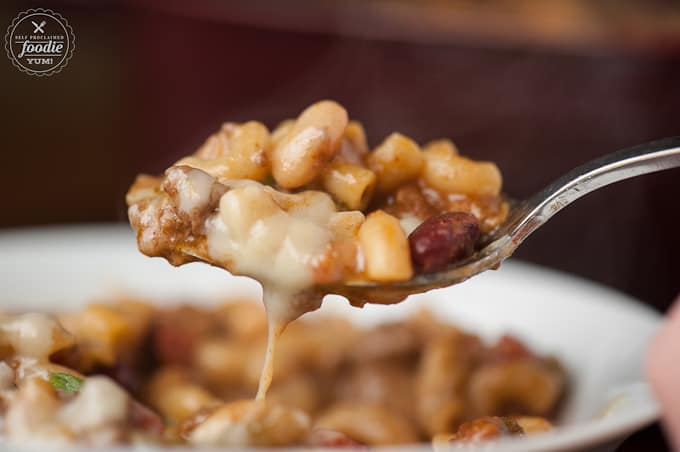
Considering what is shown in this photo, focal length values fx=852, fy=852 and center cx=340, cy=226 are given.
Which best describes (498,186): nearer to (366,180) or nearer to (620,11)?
(366,180)

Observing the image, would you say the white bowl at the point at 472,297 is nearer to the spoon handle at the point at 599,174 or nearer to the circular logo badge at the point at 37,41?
the spoon handle at the point at 599,174

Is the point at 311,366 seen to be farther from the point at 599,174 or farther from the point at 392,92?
the point at 392,92

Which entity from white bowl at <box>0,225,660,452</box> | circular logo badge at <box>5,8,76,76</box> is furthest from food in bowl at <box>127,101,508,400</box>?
white bowl at <box>0,225,660,452</box>

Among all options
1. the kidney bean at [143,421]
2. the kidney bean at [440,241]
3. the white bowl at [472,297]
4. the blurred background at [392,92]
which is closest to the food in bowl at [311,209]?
the kidney bean at [440,241]

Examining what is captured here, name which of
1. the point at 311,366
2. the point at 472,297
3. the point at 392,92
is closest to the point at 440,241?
the point at 311,366

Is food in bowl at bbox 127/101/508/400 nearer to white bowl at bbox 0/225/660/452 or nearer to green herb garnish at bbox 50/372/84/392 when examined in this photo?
green herb garnish at bbox 50/372/84/392
